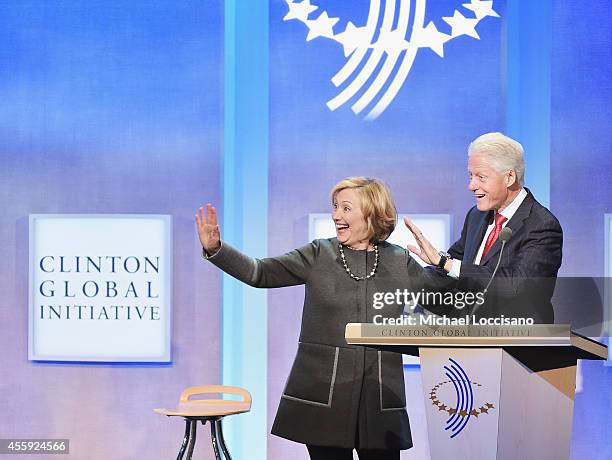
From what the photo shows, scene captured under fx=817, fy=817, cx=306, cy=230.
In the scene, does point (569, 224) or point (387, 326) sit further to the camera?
point (569, 224)

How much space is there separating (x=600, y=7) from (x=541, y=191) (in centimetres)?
109

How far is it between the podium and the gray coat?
598mm

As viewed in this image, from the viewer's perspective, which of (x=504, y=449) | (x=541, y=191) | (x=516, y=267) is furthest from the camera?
(x=541, y=191)

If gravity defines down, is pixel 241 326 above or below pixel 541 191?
below

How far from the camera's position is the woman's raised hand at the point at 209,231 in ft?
9.91

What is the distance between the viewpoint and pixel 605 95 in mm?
4547

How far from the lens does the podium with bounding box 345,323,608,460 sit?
2332mm

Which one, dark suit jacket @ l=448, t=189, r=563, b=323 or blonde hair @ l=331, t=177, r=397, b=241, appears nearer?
dark suit jacket @ l=448, t=189, r=563, b=323

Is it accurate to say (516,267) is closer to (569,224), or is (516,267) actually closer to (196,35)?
(569,224)

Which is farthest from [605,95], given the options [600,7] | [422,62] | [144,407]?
[144,407]

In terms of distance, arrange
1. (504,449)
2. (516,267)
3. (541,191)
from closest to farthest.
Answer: (504,449)
(516,267)
(541,191)

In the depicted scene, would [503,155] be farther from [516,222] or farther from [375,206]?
[375,206]

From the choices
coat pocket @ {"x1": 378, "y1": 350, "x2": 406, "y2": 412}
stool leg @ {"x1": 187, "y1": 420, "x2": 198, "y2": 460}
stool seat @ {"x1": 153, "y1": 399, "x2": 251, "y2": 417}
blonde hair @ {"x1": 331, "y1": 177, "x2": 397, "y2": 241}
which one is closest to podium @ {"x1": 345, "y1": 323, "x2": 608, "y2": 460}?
coat pocket @ {"x1": 378, "y1": 350, "x2": 406, "y2": 412}

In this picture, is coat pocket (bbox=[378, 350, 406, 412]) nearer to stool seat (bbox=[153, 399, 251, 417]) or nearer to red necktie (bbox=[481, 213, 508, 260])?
red necktie (bbox=[481, 213, 508, 260])
